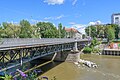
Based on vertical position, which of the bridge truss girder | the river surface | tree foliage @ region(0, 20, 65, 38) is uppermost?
tree foliage @ region(0, 20, 65, 38)

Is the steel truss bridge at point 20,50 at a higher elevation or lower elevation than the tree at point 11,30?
lower

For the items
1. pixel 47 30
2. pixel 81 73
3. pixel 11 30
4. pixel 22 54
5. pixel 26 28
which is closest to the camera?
pixel 22 54

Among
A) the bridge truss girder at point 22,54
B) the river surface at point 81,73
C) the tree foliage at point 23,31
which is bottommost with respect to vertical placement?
the river surface at point 81,73

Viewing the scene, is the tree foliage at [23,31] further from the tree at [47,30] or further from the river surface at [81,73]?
the river surface at [81,73]

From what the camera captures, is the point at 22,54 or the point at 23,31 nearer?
the point at 22,54

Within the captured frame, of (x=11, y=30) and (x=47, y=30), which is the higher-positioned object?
(x=47, y=30)

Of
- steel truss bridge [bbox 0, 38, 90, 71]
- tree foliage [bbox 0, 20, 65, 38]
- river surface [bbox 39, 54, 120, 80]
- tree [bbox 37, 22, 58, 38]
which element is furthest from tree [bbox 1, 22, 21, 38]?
river surface [bbox 39, 54, 120, 80]

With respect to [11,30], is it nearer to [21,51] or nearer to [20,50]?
[21,51]

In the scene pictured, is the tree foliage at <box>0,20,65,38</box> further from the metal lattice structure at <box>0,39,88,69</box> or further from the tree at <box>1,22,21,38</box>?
the metal lattice structure at <box>0,39,88,69</box>

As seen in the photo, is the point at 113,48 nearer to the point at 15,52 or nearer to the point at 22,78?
the point at 15,52

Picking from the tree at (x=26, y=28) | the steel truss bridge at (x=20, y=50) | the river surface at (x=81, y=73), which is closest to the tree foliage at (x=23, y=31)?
the tree at (x=26, y=28)

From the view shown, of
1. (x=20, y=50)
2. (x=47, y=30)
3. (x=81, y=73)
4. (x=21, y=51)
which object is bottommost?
(x=81, y=73)

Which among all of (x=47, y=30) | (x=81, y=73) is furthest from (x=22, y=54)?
(x=47, y=30)

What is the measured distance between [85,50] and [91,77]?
133 ft
